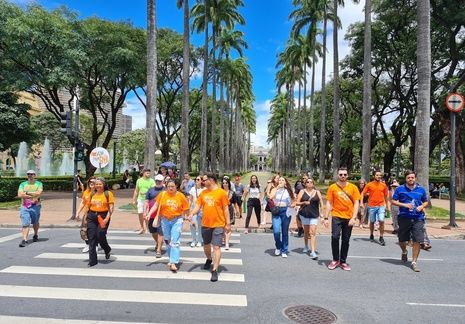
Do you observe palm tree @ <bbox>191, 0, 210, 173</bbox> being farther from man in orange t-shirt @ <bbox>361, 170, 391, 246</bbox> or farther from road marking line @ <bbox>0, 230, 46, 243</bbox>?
man in orange t-shirt @ <bbox>361, 170, 391, 246</bbox>

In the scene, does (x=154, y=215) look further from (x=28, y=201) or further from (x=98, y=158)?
(x=98, y=158)

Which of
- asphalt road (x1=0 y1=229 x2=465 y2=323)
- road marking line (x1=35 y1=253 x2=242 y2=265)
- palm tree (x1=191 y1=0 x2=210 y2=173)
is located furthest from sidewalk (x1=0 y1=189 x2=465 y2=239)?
palm tree (x1=191 y1=0 x2=210 y2=173)

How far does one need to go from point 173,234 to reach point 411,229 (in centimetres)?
463

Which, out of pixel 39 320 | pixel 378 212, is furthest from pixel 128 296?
pixel 378 212

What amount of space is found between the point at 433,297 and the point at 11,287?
6450 mm

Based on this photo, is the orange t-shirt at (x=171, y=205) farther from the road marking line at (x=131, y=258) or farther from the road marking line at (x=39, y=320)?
the road marking line at (x=39, y=320)

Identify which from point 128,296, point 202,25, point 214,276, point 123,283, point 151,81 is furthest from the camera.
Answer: point 202,25

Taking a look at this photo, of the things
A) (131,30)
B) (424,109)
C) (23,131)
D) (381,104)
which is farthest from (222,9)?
(424,109)

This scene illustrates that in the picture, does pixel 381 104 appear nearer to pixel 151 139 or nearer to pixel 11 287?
pixel 151 139

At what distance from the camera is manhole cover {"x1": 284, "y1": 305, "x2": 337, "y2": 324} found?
17.1 ft

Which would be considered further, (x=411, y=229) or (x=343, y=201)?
(x=411, y=229)

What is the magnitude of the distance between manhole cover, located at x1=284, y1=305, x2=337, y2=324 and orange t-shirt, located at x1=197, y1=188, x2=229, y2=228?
2.07m

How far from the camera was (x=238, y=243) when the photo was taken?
1087 cm

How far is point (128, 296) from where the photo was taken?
6.05 meters
